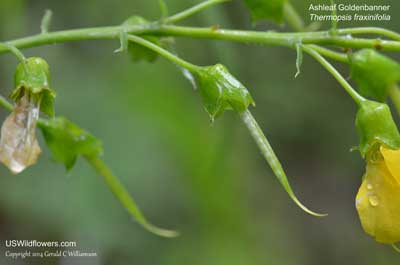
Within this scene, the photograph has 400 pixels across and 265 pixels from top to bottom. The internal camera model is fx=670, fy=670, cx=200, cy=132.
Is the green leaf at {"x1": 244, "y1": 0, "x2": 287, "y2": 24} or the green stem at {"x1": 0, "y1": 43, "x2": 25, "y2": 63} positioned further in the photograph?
the green leaf at {"x1": 244, "y1": 0, "x2": 287, "y2": 24}

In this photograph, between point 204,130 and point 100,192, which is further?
point 204,130

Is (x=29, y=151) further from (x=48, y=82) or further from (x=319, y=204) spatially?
(x=319, y=204)

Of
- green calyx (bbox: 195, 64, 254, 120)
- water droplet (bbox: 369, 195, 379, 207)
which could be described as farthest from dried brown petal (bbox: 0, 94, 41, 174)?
water droplet (bbox: 369, 195, 379, 207)

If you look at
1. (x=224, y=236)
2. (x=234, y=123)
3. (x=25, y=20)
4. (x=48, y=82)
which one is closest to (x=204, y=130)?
(x=224, y=236)

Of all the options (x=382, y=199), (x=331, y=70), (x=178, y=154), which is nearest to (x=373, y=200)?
(x=382, y=199)

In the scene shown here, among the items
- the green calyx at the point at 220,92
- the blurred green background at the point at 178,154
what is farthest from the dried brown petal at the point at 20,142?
the blurred green background at the point at 178,154

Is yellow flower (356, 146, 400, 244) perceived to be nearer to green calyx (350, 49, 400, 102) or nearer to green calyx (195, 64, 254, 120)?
green calyx (350, 49, 400, 102)

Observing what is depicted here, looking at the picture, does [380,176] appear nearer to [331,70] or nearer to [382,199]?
[382,199]
